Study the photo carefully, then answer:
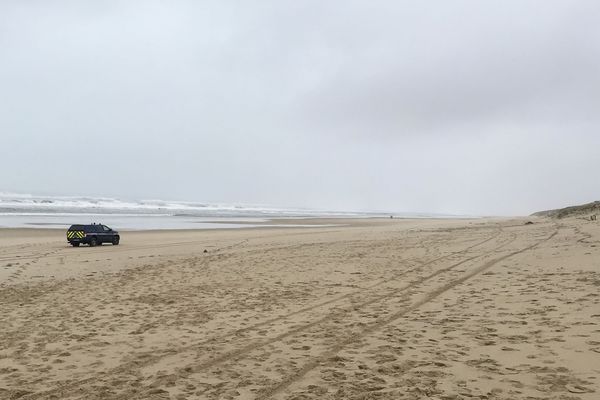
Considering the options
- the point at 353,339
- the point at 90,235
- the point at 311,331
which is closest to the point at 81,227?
the point at 90,235

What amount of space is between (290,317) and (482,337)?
3556 millimetres

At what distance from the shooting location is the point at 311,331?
7.94 meters

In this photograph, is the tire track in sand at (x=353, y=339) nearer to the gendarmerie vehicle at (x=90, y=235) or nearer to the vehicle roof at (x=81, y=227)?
the gendarmerie vehicle at (x=90, y=235)

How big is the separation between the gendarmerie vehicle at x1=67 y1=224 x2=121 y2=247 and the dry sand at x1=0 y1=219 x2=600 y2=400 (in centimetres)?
1067

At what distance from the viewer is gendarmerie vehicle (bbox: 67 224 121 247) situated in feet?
85.2

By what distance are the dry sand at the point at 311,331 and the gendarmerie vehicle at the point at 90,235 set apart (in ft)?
35.0

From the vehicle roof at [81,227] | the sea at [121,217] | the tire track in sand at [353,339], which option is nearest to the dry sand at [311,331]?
the tire track in sand at [353,339]

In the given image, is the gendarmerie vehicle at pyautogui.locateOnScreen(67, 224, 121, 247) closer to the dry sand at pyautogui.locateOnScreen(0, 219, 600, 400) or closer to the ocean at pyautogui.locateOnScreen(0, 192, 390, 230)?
the dry sand at pyautogui.locateOnScreen(0, 219, 600, 400)

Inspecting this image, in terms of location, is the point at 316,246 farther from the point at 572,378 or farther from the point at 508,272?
the point at 572,378

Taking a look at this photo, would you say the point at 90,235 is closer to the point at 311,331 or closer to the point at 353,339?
the point at 311,331

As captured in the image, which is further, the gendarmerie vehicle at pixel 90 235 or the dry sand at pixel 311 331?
the gendarmerie vehicle at pixel 90 235

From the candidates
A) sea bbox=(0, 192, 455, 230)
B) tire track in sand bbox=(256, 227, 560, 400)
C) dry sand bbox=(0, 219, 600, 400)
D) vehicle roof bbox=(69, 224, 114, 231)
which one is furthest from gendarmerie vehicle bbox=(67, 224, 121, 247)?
tire track in sand bbox=(256, 227, 560, 400)

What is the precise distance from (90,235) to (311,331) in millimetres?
22263

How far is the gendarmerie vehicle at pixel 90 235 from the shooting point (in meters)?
26.0
